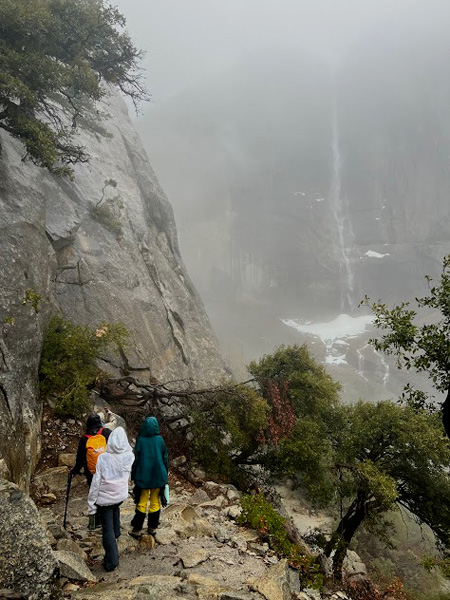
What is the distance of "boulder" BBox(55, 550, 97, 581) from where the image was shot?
16.1ft

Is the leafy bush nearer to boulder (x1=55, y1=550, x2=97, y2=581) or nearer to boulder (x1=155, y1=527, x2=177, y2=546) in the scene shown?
boulder (x1=155, y1=527, x2=177, y2=546)

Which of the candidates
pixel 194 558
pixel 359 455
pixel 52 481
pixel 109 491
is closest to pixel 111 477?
pixel 109 491

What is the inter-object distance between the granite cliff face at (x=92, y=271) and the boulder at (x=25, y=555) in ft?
11.1

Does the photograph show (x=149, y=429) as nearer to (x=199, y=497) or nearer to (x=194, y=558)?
(x=194, y=558)

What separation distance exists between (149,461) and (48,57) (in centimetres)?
1520

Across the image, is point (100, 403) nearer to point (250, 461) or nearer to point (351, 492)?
point (250, 461)

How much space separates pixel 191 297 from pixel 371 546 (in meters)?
22.2

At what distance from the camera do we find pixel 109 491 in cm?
557

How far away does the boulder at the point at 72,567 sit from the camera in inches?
194

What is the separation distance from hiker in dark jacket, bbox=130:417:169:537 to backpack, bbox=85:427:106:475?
70 centimetres

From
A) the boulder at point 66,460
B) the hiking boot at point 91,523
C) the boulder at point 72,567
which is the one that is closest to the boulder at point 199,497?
the boulder at point 66,460

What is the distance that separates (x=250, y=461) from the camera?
1398 cm

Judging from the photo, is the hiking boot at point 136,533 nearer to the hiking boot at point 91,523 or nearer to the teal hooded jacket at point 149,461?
the hiking boot at point 91,523

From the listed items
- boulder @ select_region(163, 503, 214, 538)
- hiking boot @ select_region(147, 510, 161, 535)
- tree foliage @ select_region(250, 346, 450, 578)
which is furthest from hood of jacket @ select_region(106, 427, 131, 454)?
tree foliage @ select_region(250, 346, 450, 578)
